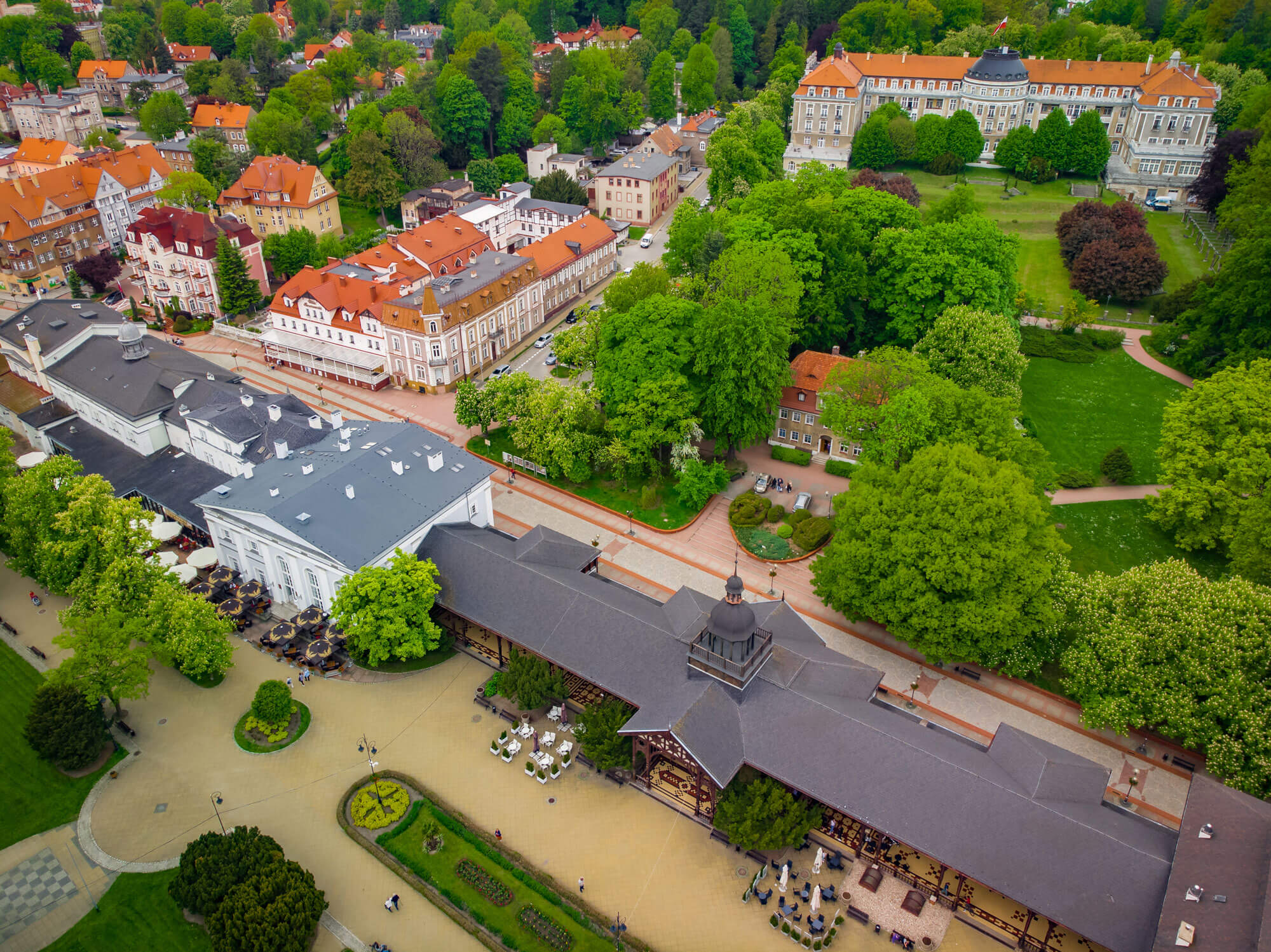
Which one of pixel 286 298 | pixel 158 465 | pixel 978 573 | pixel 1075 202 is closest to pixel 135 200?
pixel 286 298

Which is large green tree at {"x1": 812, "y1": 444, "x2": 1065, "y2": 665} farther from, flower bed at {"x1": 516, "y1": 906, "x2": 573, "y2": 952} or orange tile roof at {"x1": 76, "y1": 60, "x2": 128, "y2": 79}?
orange tile roof at {"x1": 76, "y1": 60, "x2": 128, "y2": 79}

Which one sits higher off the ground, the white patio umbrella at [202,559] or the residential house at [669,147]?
the residential house at [669,147]

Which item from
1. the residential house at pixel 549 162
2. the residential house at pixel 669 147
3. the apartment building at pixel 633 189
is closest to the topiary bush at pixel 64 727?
the apartment building at pixel 633 189

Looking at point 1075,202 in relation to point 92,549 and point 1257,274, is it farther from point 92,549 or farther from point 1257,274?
point 92,549

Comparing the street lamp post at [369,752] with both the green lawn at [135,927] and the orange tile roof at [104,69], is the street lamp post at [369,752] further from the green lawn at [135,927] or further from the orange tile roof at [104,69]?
the orange tile roof at [104,69]

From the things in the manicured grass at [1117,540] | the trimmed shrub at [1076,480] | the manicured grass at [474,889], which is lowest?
the manicured grass at [474,889]

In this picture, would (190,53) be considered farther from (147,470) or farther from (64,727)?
(64,727)
